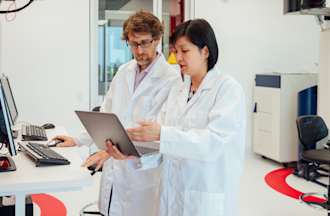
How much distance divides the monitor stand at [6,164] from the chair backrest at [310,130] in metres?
2.62

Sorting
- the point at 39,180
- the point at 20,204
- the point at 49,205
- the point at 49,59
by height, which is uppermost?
the point at 49,59

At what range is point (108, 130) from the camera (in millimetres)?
1598

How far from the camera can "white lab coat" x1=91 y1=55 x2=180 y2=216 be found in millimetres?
1971

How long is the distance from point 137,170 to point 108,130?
1.40ft

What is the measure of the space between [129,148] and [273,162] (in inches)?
154

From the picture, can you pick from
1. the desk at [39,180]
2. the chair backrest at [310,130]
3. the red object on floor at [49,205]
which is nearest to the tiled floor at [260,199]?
the red object on floor at [49,205]

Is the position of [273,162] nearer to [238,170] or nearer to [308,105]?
[308,105]

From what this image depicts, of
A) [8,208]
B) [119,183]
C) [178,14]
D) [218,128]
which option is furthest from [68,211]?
[178,14]

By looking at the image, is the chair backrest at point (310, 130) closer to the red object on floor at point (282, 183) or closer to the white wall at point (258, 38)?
the red object on floor at point (282, 183)

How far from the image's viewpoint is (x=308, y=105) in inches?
190

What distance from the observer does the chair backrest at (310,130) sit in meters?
3.65

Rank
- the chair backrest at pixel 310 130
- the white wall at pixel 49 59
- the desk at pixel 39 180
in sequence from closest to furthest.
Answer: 1. the desk at pixel 39 180
2. the chair backrest at pixel 310 130
3. the white wall at pixel 49 59

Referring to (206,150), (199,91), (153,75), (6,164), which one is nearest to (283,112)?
(153,75)

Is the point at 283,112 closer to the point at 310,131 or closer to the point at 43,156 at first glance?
the point at 310,131
